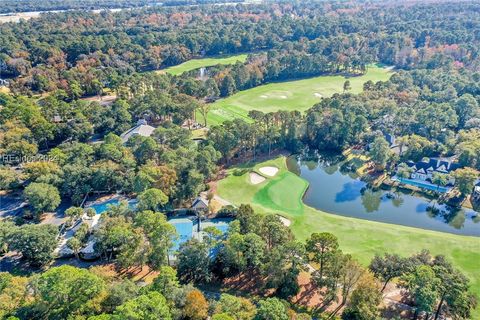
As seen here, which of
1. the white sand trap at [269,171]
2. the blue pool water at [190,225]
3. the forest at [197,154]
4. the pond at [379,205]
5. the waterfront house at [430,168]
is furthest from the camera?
the white sand trap at [269,171]

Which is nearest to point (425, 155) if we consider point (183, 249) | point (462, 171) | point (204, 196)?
point (462, 171)

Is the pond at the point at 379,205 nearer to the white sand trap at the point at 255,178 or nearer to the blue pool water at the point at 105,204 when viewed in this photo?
the white sand trap at the point at 255,178

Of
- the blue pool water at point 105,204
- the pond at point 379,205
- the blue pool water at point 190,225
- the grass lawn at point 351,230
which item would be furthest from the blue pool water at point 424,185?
the blue pool water at point 105,204

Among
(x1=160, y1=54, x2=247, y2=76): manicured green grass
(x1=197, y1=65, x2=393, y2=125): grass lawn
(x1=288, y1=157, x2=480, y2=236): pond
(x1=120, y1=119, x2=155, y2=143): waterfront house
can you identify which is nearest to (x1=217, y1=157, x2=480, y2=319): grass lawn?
(x1=288, y1=157, x2=480, y2=236): pond

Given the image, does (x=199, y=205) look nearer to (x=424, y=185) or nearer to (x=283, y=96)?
(x=424, y=185)

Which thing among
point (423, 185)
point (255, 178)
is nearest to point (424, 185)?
point (423, 185)

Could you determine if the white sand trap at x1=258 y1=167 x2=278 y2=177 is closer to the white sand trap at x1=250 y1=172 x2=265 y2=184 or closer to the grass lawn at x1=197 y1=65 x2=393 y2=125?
the white sand trap at x1=250 y1=172 x2=265 y2=184
